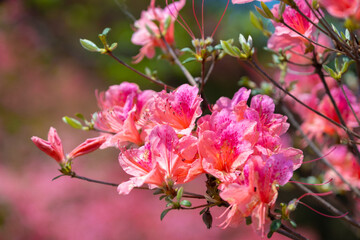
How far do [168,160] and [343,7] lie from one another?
0.95ft

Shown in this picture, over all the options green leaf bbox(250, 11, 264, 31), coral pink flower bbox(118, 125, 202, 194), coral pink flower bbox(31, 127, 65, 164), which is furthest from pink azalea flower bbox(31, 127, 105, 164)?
green leaf bbox(250, 11, 264, 31)

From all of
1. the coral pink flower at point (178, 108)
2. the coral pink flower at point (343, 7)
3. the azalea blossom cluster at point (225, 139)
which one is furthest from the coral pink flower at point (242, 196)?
the coral pink flower at point (343, 7)

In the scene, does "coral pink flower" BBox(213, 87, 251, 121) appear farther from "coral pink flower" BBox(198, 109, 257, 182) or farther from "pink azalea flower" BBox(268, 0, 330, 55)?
"pink azalea flower" BBox(268, 0, 330, 55)

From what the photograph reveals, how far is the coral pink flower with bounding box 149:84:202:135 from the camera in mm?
570

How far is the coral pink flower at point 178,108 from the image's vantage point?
0.57 meters

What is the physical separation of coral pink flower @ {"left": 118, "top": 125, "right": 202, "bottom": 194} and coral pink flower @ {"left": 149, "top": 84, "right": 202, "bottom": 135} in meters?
0.03

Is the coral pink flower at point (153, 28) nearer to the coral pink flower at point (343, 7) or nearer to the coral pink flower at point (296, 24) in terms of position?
the coral pink flower at point (296, 24)

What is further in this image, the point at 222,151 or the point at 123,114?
the point at 123,114

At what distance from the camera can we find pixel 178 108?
58cm

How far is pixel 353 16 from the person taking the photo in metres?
0.49

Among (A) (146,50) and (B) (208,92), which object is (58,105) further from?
(A) (146,50)

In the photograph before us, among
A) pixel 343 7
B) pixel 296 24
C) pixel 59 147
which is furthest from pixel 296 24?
pixel 59 147

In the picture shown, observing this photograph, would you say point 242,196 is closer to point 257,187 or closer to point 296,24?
point 257,187

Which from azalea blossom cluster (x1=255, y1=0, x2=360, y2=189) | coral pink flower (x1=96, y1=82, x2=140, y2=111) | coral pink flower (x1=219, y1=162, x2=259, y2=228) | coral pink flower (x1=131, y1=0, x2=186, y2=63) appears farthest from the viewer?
coral pink flower (x1=131, y1=0, x2=186, y2=63)
